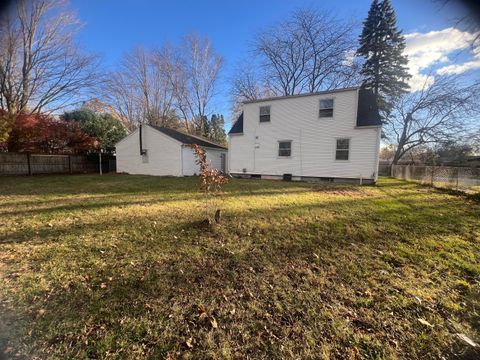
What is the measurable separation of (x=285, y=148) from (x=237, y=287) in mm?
12162

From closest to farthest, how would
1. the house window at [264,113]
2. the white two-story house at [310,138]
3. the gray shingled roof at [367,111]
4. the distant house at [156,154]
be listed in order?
the gray shingled roof at [367,111] → the white two-story house at [310,138] → the house window at [264,113] → the distant house at [156,154]

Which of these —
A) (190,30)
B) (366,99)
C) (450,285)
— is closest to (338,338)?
(450,285)

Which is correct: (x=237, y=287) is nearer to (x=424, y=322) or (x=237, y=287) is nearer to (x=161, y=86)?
(x=424, y=322)

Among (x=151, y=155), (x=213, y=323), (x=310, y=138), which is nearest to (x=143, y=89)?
(x=151, y=155)

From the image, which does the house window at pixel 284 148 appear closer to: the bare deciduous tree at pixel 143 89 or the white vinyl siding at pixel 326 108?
the white vinyl siding at pixel 326 108

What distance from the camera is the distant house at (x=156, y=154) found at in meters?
15.4

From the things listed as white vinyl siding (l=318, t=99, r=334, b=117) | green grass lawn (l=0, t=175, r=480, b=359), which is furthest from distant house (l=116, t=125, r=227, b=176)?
green grass lawn (l=0, t=175, r=480, b=359)

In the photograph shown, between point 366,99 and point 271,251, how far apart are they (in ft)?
45.7

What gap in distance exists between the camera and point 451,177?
9.44 m

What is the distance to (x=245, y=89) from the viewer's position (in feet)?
81.4

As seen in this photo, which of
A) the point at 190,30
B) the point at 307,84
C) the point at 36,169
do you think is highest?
the point at 190,30

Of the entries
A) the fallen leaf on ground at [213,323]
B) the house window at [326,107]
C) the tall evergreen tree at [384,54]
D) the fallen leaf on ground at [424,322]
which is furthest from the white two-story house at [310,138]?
the fallen leaf on ground at [213,323]

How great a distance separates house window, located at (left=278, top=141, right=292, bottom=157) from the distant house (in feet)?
19.8

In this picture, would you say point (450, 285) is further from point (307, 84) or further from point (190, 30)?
point (190, 30)
